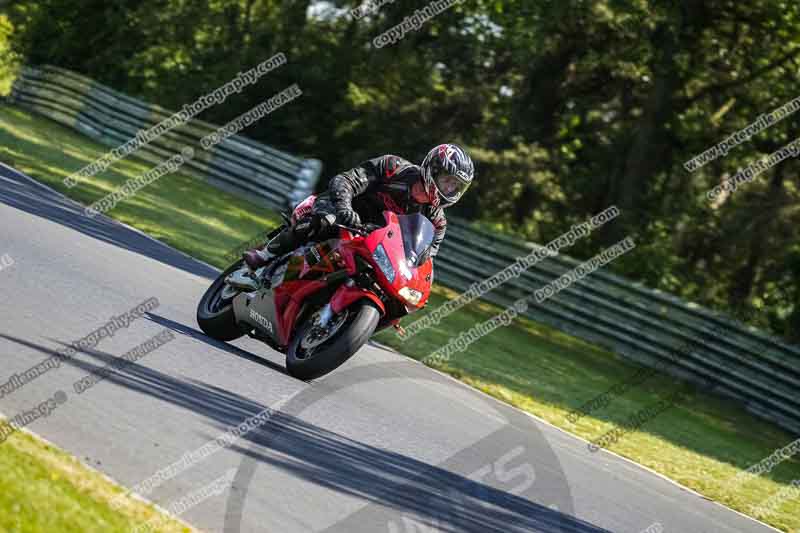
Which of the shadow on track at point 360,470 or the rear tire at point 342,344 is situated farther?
the rear tire at point 342,344

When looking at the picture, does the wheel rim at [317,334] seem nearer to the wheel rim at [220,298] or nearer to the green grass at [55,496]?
the wheel rim at [220,298]

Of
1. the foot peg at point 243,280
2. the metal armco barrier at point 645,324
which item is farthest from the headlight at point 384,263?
the metal armco barrier at point 645,324

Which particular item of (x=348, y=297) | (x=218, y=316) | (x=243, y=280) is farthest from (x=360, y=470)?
(x=218, y=316)

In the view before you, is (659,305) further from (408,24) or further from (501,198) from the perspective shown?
(408,24)

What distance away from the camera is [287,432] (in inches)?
296

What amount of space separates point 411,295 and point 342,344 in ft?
2.22

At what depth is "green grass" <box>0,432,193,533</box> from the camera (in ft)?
15.2

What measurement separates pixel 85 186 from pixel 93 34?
15.2 meters

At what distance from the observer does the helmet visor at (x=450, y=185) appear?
8.65m

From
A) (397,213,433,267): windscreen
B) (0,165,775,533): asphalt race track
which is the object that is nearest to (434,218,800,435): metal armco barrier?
(0,165,775,533): asphalt race track

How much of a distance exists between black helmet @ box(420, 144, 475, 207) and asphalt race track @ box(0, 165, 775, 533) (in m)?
1.78

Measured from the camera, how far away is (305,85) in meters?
27.9

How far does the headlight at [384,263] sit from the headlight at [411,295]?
14 cm

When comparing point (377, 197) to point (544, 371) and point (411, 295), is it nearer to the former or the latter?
point (411, 295)
